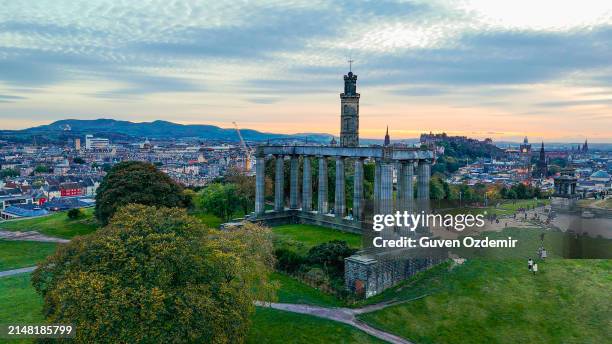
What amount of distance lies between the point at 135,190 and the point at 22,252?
15628mm

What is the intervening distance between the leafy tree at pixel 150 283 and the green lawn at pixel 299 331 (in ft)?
10.1

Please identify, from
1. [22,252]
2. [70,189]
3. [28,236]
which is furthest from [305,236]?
[70,189]

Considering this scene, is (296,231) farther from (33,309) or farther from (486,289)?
(33,309)

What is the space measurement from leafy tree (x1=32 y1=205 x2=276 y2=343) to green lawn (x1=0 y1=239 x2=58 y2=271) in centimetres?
2849

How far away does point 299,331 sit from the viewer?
30.9 metres

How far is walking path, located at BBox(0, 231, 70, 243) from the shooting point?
62.0 m

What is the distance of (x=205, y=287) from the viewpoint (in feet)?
78.3

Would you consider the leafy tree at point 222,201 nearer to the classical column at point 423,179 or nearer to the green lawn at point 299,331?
the classical column at point 423,179

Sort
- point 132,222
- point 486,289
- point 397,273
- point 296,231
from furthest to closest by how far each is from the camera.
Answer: point 296,231 < point 397,273 < point 486,289 < point 132,222

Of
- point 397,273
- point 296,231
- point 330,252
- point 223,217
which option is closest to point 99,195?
point 223,217

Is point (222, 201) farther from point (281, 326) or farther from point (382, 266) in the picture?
point (281, 326)

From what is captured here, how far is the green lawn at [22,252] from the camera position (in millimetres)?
50641

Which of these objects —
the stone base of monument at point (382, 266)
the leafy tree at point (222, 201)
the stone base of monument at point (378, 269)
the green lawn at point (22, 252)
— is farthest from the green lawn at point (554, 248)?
the green lawn at point (22, 252)

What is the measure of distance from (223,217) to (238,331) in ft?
138
